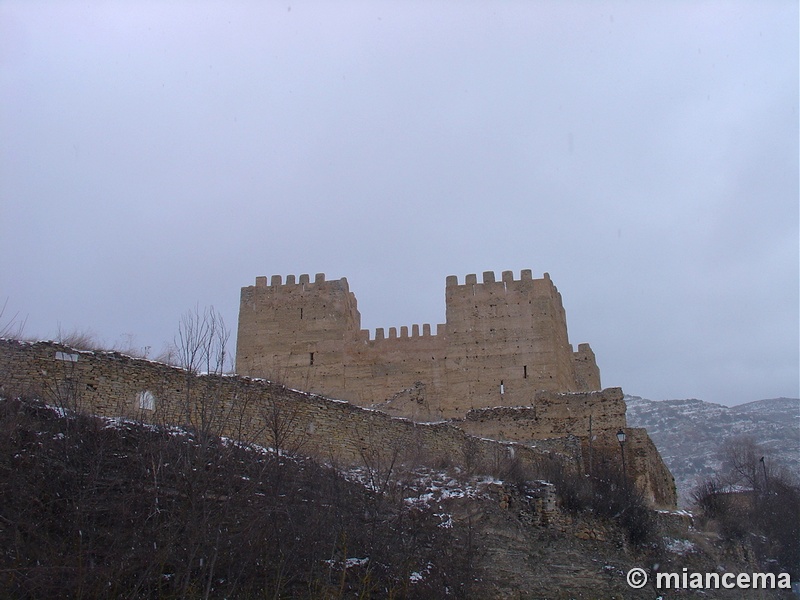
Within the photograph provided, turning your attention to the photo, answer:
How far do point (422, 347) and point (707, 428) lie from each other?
74.3 meters

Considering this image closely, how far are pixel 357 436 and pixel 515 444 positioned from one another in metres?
6.08

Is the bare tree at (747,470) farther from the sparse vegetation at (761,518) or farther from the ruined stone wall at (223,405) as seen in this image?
the ruined stone wall at (223,405)

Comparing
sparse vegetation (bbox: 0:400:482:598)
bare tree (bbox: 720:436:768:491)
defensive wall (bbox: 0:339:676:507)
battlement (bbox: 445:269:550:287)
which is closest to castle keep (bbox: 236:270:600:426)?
battlement (bbox: 445:269:550:287)

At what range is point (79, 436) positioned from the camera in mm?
10805

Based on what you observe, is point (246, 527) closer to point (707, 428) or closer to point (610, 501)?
point (610, 501)

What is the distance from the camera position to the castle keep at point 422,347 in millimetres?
30938

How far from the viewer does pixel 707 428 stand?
94938 millimetres

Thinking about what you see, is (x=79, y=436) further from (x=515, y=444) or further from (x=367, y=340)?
(x=367, y=340)

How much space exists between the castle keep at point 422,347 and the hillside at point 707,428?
125 ft

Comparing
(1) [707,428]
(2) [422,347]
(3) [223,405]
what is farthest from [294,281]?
(1) [707,428]

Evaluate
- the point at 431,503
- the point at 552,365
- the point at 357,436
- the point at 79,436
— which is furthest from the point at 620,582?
the point at 552,365

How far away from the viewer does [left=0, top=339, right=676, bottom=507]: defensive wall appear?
1332cm

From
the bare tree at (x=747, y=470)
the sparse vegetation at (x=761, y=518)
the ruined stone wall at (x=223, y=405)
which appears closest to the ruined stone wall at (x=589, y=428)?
the sparse vegetation at (x=761, y=518)

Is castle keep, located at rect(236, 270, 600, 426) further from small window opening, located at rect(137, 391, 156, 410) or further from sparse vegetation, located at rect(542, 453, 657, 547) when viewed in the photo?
small window opening, located at rect(137, 391, 156, 410)
